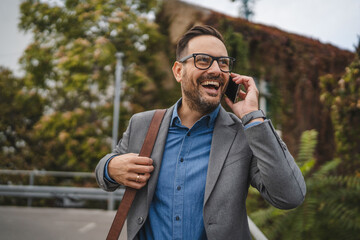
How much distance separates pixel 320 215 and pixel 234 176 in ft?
10.3

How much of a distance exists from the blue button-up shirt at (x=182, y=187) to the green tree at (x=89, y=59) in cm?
920

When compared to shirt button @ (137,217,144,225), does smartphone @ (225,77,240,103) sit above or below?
above

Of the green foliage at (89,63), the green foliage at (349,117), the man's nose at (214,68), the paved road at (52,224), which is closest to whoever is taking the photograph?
the man's nose at (214,68)

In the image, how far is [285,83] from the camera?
9.55 m

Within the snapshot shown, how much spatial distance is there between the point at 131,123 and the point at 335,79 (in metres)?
5.75

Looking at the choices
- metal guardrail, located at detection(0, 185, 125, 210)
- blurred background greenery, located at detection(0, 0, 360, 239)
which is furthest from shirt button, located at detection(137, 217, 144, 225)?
metal guardrail, located at detection(0, 185, 125, 210)

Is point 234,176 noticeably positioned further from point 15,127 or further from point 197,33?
point 15,127

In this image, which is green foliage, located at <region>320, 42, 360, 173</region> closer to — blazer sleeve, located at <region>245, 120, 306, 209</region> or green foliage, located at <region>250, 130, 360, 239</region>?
green foliage, located at <region>250, 130, 360, 239</region>

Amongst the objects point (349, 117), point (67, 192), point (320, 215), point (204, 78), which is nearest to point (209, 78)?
point (204, 78)

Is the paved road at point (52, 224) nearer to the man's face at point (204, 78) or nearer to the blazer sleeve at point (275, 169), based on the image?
the man's face at point (204, 78)

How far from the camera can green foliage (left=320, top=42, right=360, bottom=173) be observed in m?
4.94

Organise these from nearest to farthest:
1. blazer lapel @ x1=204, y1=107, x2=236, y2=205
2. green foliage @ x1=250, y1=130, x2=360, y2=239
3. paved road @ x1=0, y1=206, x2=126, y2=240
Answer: blazer lapel @ x1=204, y1=107, x2=236, y2=205 → green foliage @ x1=250, y1=130, x2=360, y2=239 → paved road @ x1=0, y1=206, x2=126, y2=240

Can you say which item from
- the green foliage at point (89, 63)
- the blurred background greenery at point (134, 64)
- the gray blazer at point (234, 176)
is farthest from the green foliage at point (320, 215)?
the green foliage at point (89, 63)

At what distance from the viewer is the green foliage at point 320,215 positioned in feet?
12.3
